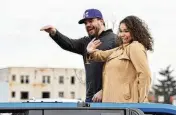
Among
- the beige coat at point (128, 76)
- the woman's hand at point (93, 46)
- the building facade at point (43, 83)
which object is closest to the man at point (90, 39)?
the woman's hand at point (93, 46)

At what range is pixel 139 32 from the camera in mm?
6926

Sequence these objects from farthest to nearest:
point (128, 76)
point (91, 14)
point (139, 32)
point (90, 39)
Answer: point (90, 39) → point (91, 14) → point (139, 32) → point (128, 76)

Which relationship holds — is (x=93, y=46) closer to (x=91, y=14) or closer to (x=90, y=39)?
(x=91, y=14)

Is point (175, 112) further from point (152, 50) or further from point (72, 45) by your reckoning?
point (72, 45)

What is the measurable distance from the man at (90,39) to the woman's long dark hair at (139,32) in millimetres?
359

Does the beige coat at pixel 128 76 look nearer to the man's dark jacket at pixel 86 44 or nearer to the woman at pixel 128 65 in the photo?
the woman at pixel 128 65

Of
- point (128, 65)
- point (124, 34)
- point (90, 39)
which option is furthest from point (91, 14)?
point (128, 65)

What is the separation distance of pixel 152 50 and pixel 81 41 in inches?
39.3

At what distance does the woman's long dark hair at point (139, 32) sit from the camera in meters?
6.91

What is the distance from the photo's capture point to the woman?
6.58 m

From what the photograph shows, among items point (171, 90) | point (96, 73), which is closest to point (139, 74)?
point (96, 73)

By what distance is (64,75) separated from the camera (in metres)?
117

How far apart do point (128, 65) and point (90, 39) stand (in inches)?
38.9

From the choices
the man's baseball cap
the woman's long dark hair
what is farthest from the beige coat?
the man's baseball cap
